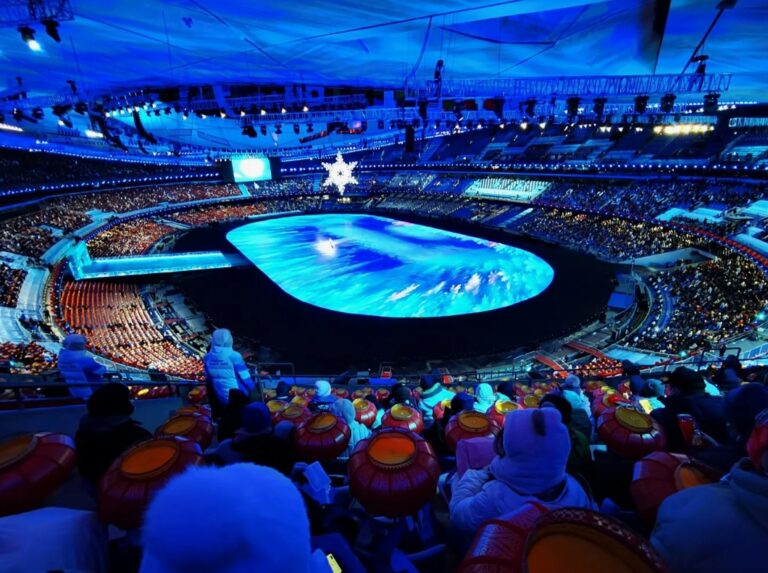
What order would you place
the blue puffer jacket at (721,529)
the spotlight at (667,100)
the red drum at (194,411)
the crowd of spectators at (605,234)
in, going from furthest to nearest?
the crowd of spectators at (605,234)
the spotlight at (667,100)
the red drum at (194,411)
the blue puffer jacket at (721,529)

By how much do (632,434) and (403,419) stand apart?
208 cm

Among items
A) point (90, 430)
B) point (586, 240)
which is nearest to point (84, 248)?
point (90, 430)

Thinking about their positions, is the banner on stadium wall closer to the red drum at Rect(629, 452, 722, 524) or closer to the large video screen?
the red drum at Rect(629, 452, 722, 524)

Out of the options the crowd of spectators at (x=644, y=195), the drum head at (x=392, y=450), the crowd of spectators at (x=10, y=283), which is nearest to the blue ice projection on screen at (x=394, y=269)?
the crowd of spectators at (x=644, y=195)

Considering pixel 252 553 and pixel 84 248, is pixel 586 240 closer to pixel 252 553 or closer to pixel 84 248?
pixel 252 553

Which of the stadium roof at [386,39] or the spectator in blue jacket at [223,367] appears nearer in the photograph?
the spectator in blue jacket at [223,367]

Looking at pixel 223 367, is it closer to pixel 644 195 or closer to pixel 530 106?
pixel 530 106

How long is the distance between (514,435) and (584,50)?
30.5 feet

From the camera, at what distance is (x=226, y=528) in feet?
2.67

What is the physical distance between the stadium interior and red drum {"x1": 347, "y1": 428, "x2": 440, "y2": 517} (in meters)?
0.02

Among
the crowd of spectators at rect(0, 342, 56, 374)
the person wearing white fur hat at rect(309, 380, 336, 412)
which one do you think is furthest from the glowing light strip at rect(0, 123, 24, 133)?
the person wearing white fur hat at rect(309, 380, 336, 412)

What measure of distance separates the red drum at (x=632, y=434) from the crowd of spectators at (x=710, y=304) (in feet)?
34.5

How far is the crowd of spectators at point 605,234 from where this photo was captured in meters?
22.9

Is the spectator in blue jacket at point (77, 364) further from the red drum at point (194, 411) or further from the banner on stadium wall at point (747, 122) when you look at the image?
the banner on stadium wall at point (747, 122)
